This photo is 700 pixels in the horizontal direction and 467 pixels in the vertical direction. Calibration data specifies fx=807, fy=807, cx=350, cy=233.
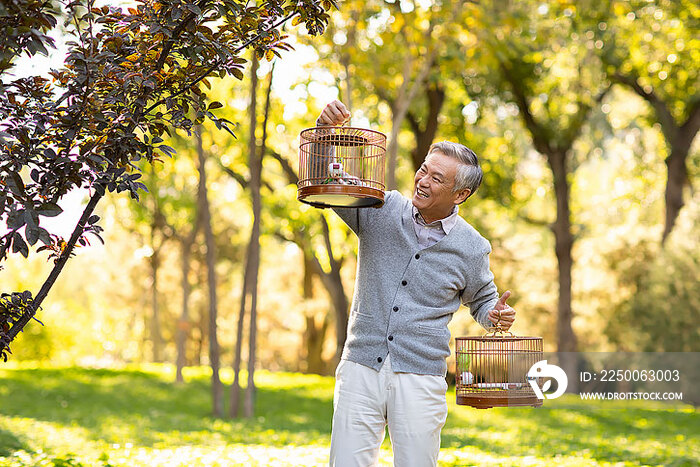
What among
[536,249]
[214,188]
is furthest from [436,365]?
[536,249]

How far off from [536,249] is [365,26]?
16.1m

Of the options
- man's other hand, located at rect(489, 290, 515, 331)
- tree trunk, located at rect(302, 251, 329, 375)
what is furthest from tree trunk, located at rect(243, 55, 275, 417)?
tree trunk, located at rect(302, 251, 329, 375)

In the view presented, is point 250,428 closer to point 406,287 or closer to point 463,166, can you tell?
point 406,287

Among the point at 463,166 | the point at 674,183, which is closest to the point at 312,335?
the point at 674,183

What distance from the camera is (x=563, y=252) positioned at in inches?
717

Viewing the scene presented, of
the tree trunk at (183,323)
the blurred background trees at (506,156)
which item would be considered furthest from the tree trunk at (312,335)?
the tree trunk at (183,323)

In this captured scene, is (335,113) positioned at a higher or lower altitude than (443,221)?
higher

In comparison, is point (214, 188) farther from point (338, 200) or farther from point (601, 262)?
point (338, 200)

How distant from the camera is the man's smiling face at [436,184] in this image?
11.3ft

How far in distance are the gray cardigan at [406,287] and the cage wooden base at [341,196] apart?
60mm

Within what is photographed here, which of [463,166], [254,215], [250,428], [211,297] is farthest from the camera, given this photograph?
[211,297]

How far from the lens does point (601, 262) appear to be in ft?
76.1

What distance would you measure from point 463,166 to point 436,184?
0.47ft

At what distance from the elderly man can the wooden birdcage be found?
0.09m
